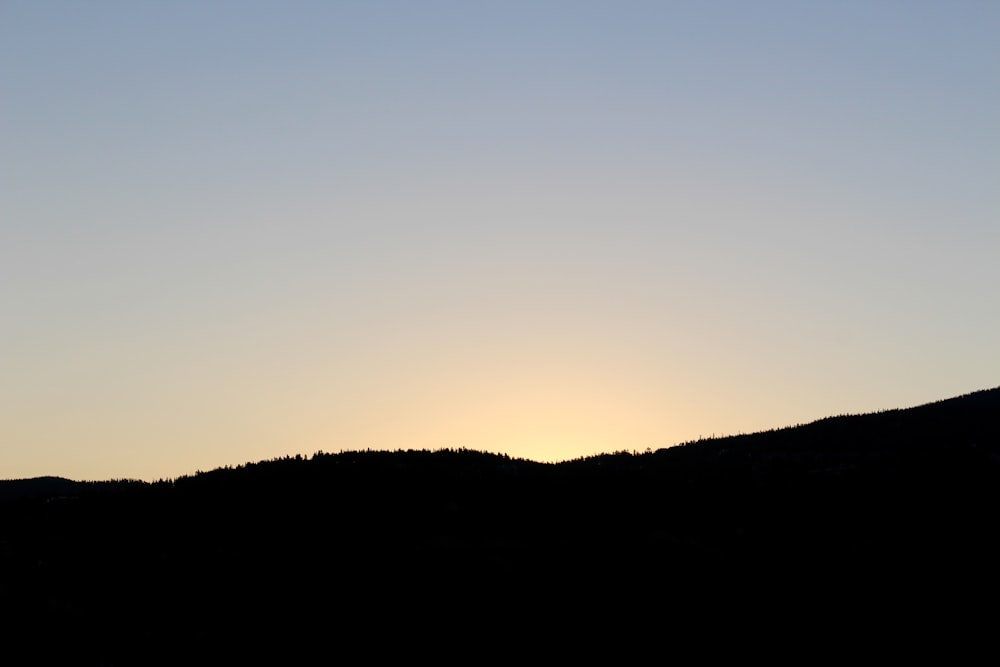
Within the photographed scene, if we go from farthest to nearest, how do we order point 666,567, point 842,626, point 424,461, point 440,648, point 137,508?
point 424,461
point 137,508
point 666,567
point 842,626
point 440,648

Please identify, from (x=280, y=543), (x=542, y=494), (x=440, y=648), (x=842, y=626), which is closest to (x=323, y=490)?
(x=280, y=543)

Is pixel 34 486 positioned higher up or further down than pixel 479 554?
higher up

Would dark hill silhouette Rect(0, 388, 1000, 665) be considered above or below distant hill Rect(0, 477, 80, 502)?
below

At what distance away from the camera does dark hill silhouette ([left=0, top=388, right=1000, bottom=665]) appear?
22438 mm

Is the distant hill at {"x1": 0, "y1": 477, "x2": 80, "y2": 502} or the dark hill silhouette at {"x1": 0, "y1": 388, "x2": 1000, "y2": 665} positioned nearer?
the dark hill silhouette at {"x1": 0, "y1": 388, "x2": 1000, "y2": 665}

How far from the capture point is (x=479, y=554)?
84.5ft

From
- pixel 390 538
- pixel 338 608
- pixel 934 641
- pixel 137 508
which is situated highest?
pixel 137 508

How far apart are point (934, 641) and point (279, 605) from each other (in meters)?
14.4

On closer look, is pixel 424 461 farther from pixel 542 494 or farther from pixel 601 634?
pixel 601 634

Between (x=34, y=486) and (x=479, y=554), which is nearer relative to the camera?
(x=479, y=554)

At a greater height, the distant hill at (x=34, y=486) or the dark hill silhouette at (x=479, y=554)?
the distant hill at (x=34, y=486)

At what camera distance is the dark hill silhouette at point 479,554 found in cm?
2244

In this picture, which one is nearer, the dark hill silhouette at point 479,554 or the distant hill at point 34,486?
the dark hill silhouette at point 479,554

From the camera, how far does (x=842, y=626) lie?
2266 centimetres
